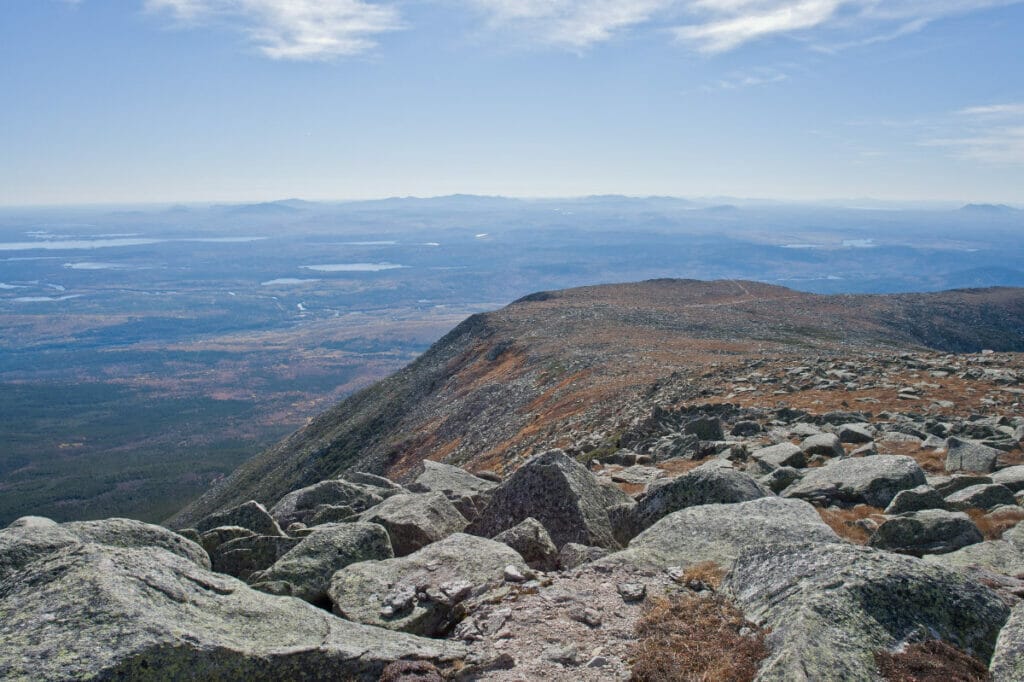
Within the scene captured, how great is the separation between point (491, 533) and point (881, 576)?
774 cm

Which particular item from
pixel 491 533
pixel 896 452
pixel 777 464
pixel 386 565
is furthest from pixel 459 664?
pixel 896 452

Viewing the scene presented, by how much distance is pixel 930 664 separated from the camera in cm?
671

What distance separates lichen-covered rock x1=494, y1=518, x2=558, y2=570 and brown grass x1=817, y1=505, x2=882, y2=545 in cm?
491

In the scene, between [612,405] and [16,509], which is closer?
[612,405]

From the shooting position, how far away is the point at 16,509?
307ft

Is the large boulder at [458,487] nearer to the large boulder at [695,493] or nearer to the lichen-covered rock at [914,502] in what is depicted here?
the large boulder at [695,493]

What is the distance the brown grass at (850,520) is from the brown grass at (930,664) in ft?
16.2

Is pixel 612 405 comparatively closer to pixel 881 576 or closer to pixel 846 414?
pixel 846 414

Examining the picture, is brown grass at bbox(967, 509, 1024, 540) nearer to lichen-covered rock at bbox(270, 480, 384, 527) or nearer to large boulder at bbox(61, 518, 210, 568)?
lichen-covered rock at bbox(270, 480, 384, 527)

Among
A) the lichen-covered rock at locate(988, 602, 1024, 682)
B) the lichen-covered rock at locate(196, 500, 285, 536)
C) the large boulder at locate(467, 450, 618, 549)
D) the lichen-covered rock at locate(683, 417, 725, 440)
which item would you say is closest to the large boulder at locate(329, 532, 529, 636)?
the large boulder at locate(467, 450, 618, 549)

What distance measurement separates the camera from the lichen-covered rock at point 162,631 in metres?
6.68

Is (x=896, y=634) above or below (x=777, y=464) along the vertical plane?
above

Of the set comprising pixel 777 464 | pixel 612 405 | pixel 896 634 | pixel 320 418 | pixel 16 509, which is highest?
pixel 896 634

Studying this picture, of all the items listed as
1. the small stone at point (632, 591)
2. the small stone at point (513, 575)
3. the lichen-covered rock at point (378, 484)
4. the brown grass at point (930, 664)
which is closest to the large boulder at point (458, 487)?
the lichen-covered rock at point (378, 484)
